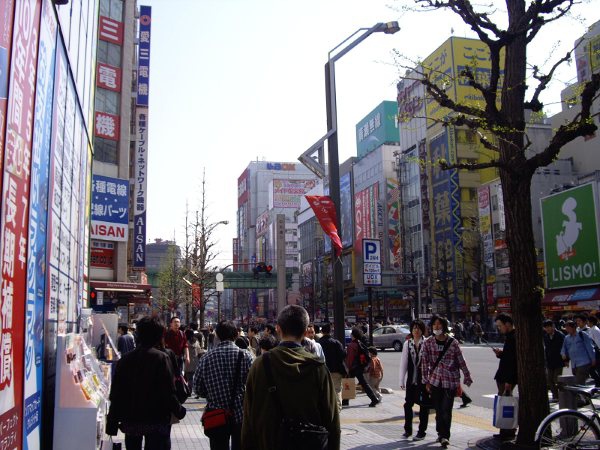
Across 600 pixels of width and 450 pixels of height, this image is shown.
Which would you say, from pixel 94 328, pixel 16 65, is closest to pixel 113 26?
pixel 94 328

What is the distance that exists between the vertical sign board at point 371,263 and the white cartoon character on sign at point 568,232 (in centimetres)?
2823

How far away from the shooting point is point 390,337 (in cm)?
3403

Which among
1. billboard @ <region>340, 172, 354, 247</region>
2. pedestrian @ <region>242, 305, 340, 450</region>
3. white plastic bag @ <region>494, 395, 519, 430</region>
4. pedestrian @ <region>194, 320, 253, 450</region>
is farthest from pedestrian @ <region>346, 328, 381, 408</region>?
billboard @ <region>340, 172, 354, 247</region>

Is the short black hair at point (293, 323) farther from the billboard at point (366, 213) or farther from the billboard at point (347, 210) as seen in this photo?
the billboard at point (347, 210)

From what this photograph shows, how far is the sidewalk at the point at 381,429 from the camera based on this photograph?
8.34 meters

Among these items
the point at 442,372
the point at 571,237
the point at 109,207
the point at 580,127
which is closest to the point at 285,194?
the point at 571,237

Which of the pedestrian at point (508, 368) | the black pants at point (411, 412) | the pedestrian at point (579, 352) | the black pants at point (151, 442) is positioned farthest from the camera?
the pedestrian at point (579, 352)

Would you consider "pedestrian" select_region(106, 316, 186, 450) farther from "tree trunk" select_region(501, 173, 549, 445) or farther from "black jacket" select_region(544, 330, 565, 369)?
"black jacket" select_region(544, 330, 565, 369)

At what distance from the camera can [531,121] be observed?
8.65m

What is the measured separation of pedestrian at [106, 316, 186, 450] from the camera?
4992 mm

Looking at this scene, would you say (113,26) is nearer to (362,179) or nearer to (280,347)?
(280,347)

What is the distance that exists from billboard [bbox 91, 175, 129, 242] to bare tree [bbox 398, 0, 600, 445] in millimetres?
17158

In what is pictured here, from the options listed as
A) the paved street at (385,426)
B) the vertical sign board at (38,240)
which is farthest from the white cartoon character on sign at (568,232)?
the vertical sign board at (38,240)

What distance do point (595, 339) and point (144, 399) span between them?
11128mm
